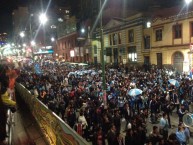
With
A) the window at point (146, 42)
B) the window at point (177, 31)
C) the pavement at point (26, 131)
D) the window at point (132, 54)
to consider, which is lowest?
the pavement at point (26, 131)

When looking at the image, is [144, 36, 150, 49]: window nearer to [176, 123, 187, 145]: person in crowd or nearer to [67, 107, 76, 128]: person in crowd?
[67, 107, 76, 128]: person in crowd

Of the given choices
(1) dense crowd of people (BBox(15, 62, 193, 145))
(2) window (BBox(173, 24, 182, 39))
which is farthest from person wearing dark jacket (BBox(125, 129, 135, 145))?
(2) window (BBox(173, 24, 182, 39))

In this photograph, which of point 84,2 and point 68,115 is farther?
point 84,2

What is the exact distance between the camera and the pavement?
31.2ft

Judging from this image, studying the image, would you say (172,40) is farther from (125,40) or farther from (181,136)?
(181,136)

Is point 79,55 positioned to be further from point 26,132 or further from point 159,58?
point 26,132

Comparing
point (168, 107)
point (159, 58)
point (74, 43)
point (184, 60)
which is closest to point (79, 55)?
point (74, 43)

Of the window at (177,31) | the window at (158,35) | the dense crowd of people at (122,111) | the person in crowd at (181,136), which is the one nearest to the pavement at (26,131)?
the dense crowd of people at (122,111)

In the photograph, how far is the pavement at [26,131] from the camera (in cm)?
950

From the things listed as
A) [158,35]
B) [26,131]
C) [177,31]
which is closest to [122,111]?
[26,131]

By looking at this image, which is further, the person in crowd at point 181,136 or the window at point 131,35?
the window at point 131,35

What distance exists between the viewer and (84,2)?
60.4 m

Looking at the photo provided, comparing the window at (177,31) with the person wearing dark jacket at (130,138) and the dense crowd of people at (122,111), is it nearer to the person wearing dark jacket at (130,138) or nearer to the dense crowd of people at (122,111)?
the dense crowd of people at (122,111)

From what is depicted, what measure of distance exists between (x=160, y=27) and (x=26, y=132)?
27727 mm
